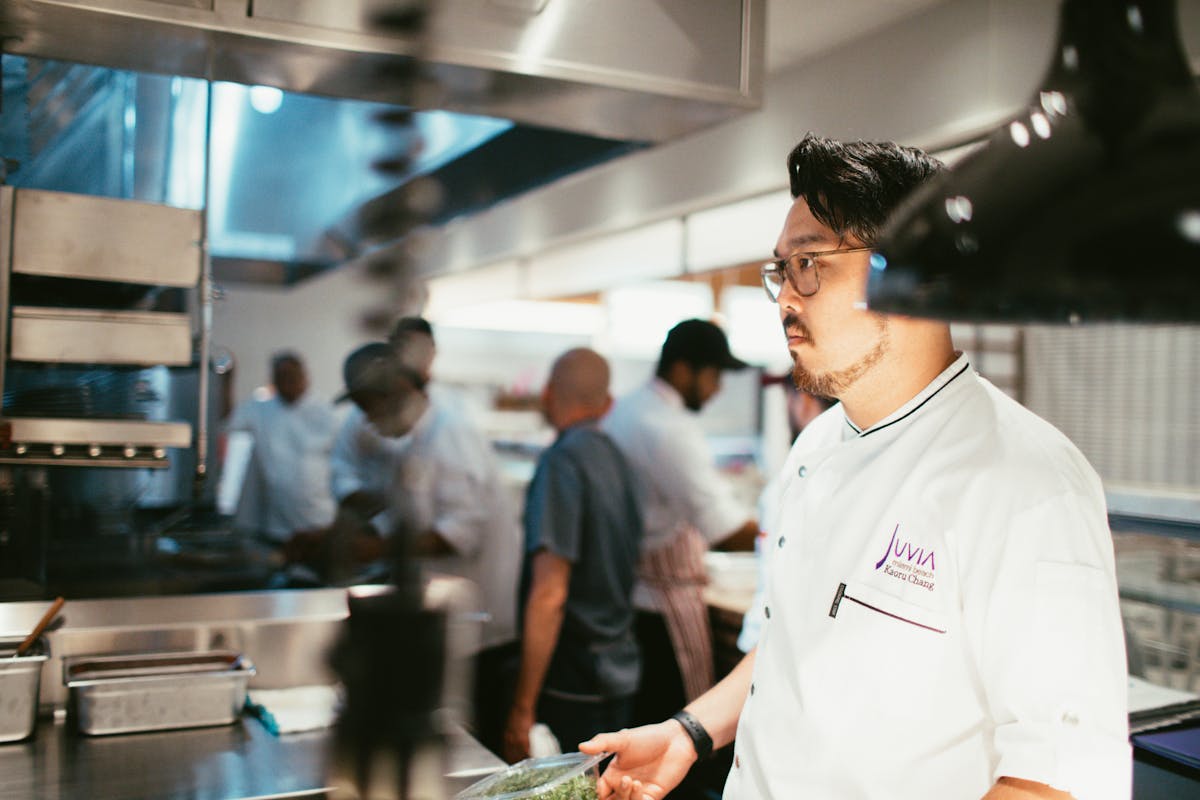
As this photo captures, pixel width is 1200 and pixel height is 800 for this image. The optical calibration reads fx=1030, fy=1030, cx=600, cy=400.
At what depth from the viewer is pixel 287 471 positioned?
5602 mm

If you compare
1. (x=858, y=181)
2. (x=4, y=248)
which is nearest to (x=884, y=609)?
(x=858, y=181)

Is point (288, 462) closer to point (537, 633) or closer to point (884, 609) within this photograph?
point (537, 633)

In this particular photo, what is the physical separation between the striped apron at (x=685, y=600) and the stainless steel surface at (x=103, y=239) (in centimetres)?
190

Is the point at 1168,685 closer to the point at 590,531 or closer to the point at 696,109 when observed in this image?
the point at 590,531

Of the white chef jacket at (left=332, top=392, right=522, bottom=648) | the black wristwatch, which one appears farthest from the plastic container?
the white chef jacket at (left=332, top=392, right=522, bottom=648)

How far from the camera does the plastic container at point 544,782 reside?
1.26 meters

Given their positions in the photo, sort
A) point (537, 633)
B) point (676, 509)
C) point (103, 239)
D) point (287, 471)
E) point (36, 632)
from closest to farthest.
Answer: point (36, 632) → point (103, 239) → point (537, 633) → point (676, 509) → point (287, 471)

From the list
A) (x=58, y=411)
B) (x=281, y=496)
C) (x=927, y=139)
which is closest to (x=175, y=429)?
(x=58, y=411)

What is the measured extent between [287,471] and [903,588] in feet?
15.8

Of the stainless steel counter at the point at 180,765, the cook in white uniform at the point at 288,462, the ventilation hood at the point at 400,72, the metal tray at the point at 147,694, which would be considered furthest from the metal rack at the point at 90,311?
the cook in white uniform at the point at 288,462

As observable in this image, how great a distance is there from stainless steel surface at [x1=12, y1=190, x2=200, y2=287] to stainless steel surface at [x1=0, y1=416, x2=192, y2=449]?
30cm

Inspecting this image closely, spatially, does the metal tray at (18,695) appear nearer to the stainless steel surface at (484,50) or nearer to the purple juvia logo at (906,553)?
the stainless steel surface at (484,50)

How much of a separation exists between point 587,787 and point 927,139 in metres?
2.34

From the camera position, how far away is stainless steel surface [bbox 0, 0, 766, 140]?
1691 mm
